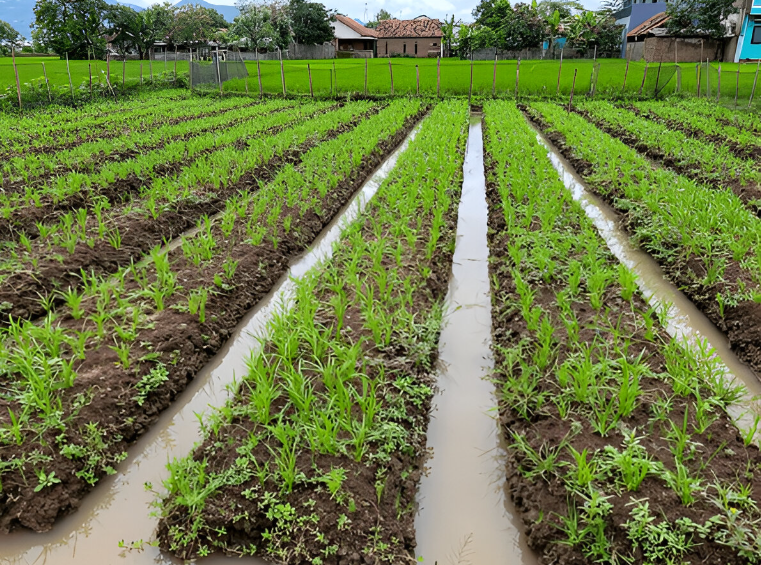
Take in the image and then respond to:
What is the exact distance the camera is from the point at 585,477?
7.36 ft

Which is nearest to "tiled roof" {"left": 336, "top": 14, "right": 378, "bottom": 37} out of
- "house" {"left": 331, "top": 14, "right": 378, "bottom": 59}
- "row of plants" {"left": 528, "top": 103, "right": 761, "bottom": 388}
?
"house" {"left": 331, "top": 14, "right": 378, "bottom": 59}

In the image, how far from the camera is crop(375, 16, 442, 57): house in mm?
46625

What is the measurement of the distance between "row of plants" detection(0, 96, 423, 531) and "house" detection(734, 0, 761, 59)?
29644mm

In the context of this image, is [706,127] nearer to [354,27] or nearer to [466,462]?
[466,462]

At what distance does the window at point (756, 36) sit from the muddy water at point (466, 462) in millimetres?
29920

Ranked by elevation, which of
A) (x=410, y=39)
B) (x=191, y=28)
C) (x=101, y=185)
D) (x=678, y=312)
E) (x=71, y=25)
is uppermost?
(x=191, y=28)

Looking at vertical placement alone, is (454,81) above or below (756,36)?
below

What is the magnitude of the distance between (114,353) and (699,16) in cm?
2994

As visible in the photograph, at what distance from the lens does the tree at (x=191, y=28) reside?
44272mm

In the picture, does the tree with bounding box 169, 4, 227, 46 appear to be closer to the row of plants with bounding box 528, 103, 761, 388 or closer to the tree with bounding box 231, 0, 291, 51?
the tree with bounding box 231, 0, 291, 51

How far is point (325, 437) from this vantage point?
245 centimetres

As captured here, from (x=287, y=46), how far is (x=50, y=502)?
137 feet

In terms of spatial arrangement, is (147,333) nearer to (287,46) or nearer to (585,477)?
(585,477)

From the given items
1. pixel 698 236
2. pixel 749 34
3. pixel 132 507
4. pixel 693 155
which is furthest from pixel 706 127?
pixel 749 34
